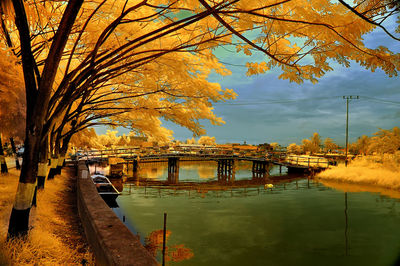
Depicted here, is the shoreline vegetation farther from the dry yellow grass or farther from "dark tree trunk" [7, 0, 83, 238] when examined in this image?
"dark tree trunk" [7, 0, 83, 238]

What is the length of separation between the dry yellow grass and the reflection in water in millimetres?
23595

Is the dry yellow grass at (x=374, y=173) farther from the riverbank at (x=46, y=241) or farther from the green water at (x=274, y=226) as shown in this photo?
the riverbank at (x=46, y=241)

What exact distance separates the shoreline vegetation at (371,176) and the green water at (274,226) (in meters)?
3.47

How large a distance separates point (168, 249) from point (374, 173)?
27.4 metres

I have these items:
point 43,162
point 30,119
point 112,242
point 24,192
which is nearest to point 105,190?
point 43,162

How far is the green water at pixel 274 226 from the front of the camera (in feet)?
33.1

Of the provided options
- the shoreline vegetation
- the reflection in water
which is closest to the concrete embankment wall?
the reflection in water

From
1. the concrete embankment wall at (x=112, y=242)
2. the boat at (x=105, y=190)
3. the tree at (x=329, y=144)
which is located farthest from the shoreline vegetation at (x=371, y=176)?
the tree at (x=329, y=144)

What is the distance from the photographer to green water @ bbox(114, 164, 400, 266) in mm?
10094

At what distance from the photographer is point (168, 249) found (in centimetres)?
1037

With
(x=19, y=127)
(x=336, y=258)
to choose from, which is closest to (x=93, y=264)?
(x=19, y=127)

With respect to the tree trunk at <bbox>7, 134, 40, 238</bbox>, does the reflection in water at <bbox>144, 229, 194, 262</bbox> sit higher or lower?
lower

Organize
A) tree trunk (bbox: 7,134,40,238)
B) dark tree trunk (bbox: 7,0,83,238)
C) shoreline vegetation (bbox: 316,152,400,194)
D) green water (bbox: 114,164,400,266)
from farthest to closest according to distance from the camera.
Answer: shoreline vegetation (bbox: 316,152,400,194), green water (bbox: 114,164,400,266), tree trunk (bbox: 7,134,40,238), dark tree trunk (bbox: 7,0,83,238)

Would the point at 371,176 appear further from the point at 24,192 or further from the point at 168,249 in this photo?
the point at 24,192
